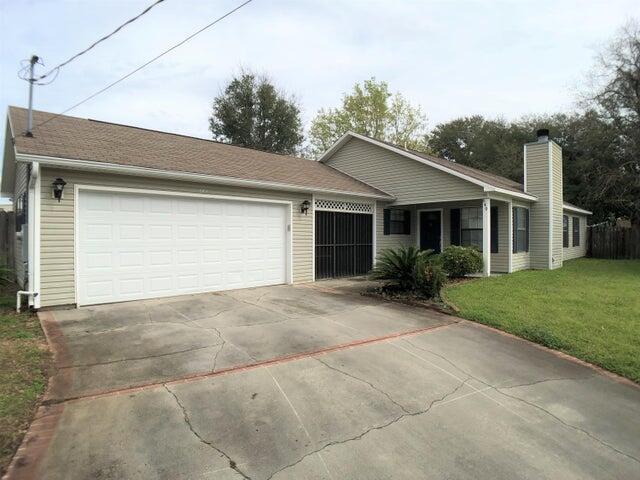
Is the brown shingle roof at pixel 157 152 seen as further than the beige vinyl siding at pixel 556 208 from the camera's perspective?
No

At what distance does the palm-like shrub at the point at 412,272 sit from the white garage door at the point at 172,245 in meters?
2.93

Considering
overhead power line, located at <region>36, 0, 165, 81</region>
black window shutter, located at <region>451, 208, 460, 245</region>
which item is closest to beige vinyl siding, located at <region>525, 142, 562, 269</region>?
black window shutter, located at <region>451, 208, 460, 245</region>

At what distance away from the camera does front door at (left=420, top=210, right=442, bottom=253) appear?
46.5ft

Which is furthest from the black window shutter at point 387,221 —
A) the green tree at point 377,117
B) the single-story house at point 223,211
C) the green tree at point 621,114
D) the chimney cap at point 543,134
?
the green tree at point 377,117

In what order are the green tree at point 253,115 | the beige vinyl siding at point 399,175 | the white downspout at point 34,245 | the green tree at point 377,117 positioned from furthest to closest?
the green tree at point 377,117
the green tree at point 253,115
the beige vinyl siding at point 399,175
the white downspout at point 34,245

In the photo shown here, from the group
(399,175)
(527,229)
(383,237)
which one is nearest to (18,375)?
(383,237)

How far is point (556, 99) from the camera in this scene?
976 inches

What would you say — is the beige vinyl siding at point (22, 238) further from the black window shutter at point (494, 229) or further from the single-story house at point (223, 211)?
the black window shutter at point (494, 229)

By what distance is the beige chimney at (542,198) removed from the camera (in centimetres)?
1388

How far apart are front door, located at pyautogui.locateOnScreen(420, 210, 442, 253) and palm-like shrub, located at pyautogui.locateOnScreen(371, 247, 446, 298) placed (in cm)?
544

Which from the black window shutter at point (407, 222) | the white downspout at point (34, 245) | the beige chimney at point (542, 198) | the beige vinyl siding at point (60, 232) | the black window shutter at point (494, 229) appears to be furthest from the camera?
the black window shutter at point (407, 222)

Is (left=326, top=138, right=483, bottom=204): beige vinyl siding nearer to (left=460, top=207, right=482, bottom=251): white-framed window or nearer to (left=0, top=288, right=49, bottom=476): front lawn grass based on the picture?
(left=460, top=207, right=482, bottom=251): white-framed window

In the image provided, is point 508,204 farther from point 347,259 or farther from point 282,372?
point 282,372

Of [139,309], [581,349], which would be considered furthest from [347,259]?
[581,349]
